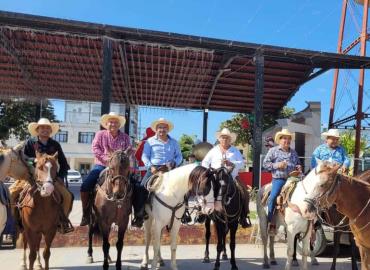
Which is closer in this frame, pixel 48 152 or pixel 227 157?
pixel 48 152

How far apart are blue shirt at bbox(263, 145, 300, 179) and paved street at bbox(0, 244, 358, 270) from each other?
187 centimetres

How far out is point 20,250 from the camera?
30.7 ft

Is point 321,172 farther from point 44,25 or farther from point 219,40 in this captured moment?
point 44,25

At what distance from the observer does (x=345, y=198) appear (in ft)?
19.8

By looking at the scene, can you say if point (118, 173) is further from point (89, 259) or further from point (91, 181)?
point (89, 259)

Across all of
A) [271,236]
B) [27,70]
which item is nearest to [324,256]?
[271,236]

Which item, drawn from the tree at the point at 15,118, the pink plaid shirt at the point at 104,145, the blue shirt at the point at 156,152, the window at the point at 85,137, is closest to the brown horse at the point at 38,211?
the pink plaid shirt at the point at 104,145

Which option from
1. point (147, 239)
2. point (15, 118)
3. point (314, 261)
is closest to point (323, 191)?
point (314, 261)

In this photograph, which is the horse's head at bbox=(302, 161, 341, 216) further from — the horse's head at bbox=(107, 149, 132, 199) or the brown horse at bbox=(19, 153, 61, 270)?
the brown horse at bbox=(19, 153, 61, 270)

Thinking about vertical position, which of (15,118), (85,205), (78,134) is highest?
(78,134)

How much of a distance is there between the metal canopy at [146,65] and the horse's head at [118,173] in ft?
17.2

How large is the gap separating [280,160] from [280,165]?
0.69 feet

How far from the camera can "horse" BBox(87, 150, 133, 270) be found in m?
6.74

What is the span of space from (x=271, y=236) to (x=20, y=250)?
520cm
